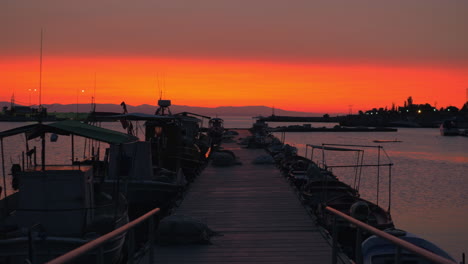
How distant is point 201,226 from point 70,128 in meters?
3.43

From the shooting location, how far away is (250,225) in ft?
40.2

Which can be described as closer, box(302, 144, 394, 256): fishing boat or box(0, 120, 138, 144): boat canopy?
box(0, 120, 138, 144): boat canopy

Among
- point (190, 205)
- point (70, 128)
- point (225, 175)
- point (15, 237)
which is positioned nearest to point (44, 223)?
point (15, 237)

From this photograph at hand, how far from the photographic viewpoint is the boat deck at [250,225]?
9.40m

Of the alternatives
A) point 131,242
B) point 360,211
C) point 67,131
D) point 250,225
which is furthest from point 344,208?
point 131,242

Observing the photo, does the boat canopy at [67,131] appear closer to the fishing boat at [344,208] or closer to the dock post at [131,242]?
the dock post at [131,242]

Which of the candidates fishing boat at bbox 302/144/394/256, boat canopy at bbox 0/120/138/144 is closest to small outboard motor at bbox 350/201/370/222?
fishing boat at bbox 302/144/394/256

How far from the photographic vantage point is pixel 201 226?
33.9 feet

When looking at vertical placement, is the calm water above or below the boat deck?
below

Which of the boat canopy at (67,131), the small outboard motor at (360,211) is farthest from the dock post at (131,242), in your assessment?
the small outboard motor at (360,211)

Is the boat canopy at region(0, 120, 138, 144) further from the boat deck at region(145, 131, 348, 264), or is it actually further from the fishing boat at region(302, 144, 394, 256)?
the fishing boat at region(302, 144, 394, 256)

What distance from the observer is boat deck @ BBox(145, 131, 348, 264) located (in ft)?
30.8

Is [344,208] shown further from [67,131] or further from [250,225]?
[67,131]

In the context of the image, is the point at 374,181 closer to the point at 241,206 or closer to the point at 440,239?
the point at 440,239
